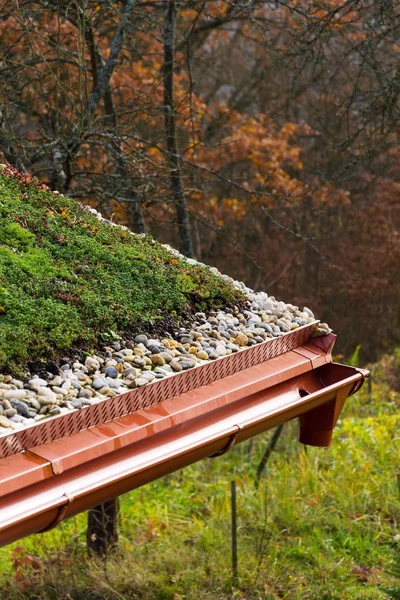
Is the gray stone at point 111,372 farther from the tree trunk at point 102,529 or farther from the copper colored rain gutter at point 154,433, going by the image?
the tree trunk at point 102,529

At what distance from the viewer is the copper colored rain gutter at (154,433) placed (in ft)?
8.10

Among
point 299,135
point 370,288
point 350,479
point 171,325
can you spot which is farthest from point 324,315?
point 171,325

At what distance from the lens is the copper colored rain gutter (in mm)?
2469

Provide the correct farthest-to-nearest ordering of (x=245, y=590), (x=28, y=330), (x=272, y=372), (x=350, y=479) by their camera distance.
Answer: (x=350, y=479) < (x=245, y=590) < (x=272, y=372) < (x=28, y=330)

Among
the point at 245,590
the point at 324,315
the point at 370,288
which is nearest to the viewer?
the point at 245,590

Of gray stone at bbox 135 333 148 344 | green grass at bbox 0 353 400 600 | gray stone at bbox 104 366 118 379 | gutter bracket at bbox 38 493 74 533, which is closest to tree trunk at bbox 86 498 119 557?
green grass at bbox 0 353 400 600

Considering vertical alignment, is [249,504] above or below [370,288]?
below

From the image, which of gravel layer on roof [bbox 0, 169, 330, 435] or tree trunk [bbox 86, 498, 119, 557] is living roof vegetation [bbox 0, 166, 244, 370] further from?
tree trunk [bbox 86, 498, 119, 557]

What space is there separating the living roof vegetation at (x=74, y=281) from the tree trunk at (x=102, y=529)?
6.75ft

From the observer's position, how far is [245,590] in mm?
5188

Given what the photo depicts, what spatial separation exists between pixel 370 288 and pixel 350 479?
604 cm

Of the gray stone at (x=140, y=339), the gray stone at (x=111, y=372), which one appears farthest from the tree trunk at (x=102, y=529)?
the gray stone at (x=111, y=372)

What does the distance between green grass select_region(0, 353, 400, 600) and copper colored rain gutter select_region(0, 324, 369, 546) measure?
1.73 m

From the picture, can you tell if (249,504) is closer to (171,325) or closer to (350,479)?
(350,479)
